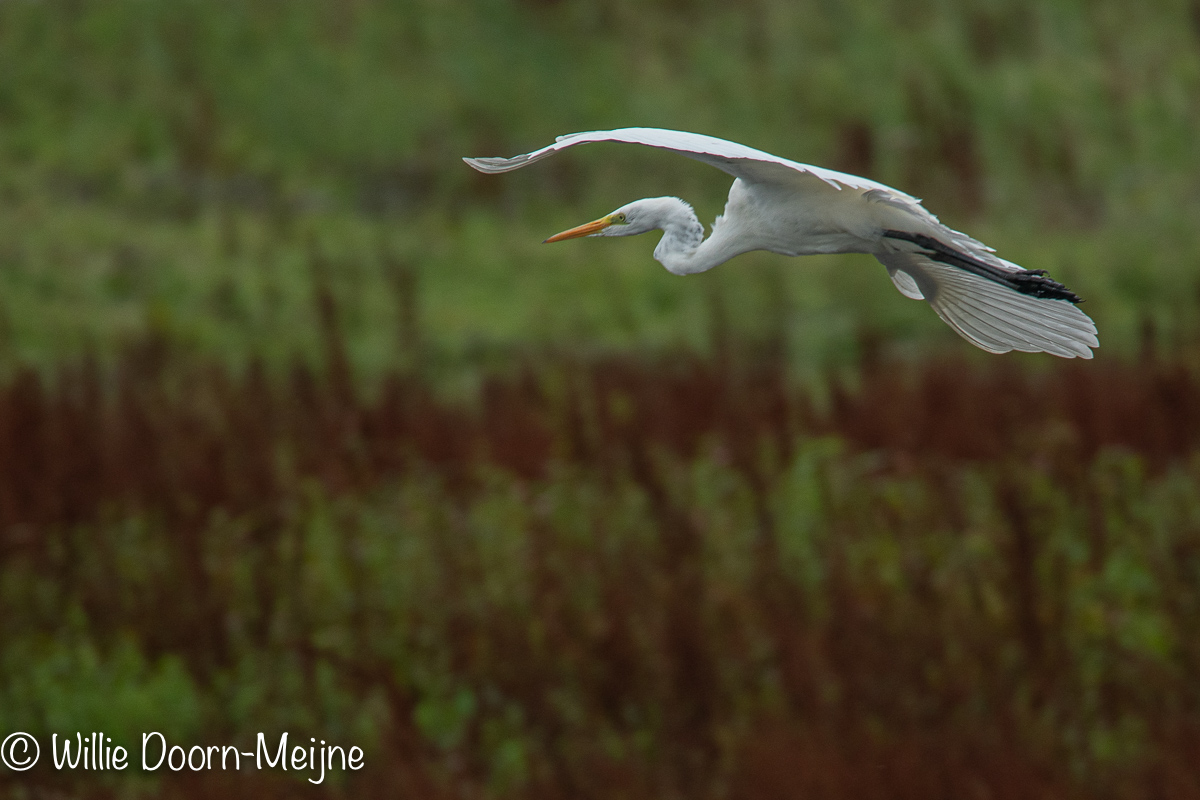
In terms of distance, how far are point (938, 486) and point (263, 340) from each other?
5779mm

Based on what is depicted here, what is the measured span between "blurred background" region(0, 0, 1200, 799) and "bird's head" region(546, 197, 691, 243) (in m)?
2.38

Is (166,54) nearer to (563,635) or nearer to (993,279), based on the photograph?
(563,635)

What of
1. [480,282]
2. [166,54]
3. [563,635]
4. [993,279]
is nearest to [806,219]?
[993,279]

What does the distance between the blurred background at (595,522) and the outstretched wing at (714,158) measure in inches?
101

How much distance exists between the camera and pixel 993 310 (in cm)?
201

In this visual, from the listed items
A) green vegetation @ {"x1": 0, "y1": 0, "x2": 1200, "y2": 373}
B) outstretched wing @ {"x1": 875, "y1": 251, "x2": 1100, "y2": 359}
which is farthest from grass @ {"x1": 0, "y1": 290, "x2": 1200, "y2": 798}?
green vegetation @ {"x1": 0, "y1": 0, "x2": 1200, "y2": 373}

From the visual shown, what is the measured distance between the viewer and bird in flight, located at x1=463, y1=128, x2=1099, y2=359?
1695 millimetres

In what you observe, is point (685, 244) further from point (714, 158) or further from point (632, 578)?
point (632, 578)

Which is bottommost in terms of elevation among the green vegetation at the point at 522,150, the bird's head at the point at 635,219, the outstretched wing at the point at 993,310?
the outstretched wing at the point at 993,310

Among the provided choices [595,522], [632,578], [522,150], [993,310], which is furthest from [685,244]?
[522,150]

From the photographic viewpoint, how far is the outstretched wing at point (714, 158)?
1453mm

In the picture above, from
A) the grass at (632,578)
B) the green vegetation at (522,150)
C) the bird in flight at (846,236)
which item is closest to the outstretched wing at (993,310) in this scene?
the bird in flight at (846,236)

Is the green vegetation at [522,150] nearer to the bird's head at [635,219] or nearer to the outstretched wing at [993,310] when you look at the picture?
the outstretched wing at [993,310]

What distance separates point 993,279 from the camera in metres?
1.84
